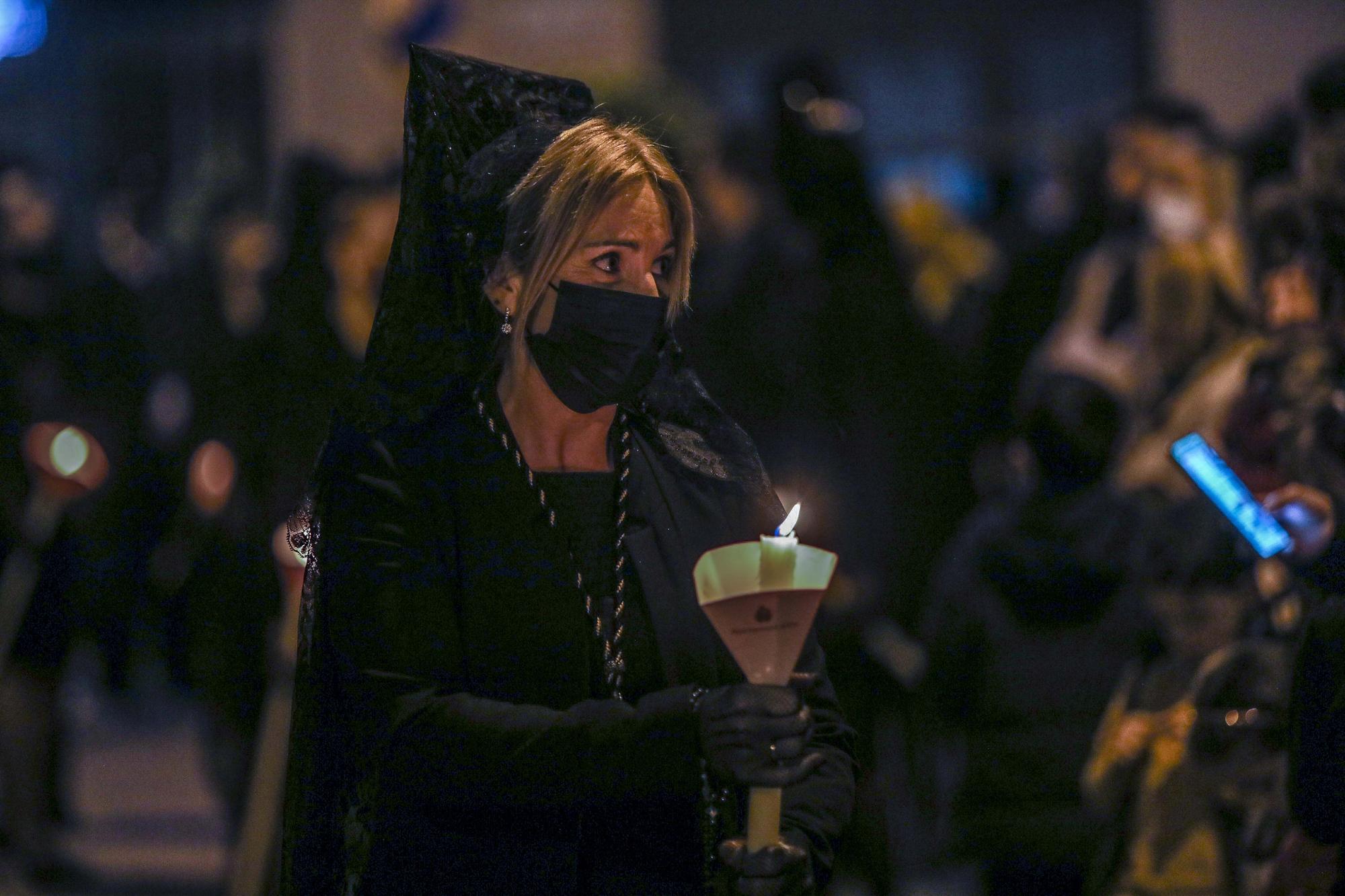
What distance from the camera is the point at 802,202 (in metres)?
5.56

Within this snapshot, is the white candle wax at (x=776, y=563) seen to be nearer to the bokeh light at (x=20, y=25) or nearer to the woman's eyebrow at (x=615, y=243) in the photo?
the woman's eyebrow at (x=615, y=243)

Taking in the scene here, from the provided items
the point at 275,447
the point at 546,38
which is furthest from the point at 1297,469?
the point at 546,38

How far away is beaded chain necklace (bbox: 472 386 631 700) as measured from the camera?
2.44 metres

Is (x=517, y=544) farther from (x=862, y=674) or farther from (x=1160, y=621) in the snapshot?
(x=862, y=674)

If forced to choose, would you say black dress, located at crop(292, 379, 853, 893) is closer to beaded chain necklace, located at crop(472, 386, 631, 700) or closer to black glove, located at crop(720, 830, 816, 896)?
beaded chain necklace, located at crop(472, 386, 631, 700)

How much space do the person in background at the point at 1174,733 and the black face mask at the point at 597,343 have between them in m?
1.61

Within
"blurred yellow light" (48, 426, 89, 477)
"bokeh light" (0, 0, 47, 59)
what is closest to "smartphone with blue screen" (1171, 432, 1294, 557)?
"blurred yellow light" (48, 426, 89, 477)

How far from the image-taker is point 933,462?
5.68 meters

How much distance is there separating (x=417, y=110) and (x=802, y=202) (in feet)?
10.3

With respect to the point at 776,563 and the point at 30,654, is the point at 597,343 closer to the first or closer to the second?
the point at 776,563

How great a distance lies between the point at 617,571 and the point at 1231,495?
4.09 ft

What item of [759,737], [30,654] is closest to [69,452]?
[30,654]

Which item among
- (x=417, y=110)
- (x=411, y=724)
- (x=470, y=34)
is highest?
(x=470, y=34)

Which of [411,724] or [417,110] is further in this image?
[417,110]
